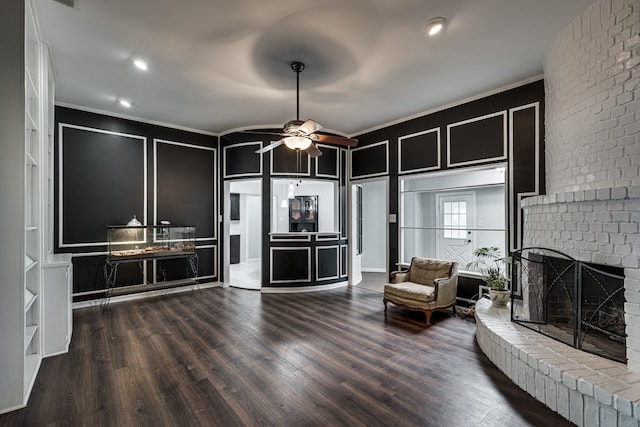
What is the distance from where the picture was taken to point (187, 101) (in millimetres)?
4375

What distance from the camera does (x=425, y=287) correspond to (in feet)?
13.4

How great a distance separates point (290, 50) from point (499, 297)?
11.6 ft

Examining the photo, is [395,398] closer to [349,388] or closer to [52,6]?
[349,388]

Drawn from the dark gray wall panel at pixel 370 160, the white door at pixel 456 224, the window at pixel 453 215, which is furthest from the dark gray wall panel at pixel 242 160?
the white door at pixel 456 224

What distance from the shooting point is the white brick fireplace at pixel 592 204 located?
77.4 inches

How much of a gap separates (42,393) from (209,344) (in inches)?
50.7

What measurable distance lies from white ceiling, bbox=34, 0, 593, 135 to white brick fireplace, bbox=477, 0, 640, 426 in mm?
389

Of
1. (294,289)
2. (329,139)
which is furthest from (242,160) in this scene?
(329,139)

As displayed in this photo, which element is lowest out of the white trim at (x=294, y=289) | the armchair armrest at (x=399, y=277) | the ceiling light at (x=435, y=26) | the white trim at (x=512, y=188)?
the white trim at (x=294, y=289)

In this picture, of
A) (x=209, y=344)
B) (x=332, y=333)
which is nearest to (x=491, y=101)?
(x=332, y=333)

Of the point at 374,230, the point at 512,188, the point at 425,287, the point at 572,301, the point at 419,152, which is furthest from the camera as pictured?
the point at 374,230

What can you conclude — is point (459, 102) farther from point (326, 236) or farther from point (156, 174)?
point (156, 174)

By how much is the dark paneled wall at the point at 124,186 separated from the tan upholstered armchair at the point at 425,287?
3.55 metres

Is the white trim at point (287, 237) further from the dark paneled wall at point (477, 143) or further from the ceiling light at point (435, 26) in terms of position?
the ceiling light at point (435, 26)
